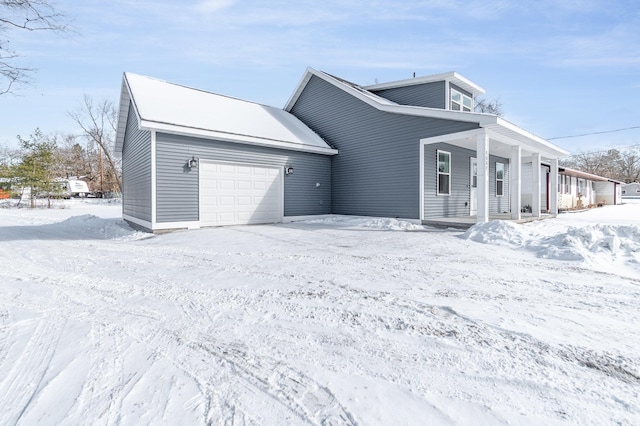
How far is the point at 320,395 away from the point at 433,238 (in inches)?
251

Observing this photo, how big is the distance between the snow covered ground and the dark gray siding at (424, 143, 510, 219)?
18.1 feet

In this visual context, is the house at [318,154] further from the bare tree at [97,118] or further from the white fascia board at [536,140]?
the bare tree at [97,118]

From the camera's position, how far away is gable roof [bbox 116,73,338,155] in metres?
9.30

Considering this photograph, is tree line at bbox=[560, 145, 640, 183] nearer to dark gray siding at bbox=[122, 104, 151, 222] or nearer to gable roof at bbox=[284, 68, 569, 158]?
gable roof at bbox=[284, 68, 569, 158]

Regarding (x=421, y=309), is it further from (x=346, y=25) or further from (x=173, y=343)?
(x=346, y=25)

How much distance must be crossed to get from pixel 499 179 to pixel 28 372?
16.2 metres

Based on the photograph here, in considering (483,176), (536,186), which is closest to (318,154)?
(483,176)

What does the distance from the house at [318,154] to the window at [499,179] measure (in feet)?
0.28

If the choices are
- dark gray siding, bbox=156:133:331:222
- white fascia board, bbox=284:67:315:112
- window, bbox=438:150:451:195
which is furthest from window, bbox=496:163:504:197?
white fascia board, bbox=284:67:315:112

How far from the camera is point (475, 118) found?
8.70 metres

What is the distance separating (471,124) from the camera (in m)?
8.99

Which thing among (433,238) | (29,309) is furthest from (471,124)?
(29,309)

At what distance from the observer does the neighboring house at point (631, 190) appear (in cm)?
4803

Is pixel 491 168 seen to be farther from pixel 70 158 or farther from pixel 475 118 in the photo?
pixel 70 158
